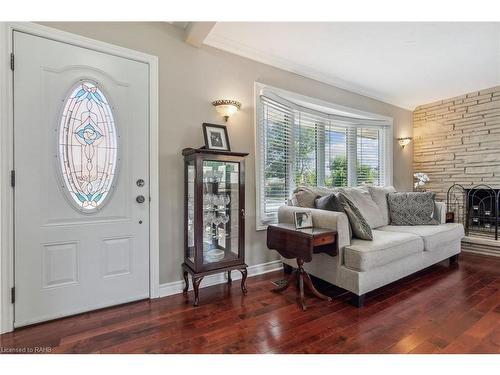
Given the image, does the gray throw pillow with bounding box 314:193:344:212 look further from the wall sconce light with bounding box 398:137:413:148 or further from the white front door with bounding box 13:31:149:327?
the wall sconce light with bounding box 398:137:413:148

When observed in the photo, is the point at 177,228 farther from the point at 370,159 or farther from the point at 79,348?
the point at 370,159

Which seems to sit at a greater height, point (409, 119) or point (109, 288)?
point (409, 119)

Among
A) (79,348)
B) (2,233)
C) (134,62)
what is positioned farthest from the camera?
(134,62)

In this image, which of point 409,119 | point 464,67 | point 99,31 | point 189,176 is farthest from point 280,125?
point 409,119

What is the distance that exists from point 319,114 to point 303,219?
2009 millimetres

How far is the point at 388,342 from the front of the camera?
1.71 m

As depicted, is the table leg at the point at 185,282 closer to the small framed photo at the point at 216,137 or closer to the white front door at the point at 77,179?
the white front door at the point at 77,179

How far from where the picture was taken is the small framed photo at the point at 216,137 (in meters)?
2.50

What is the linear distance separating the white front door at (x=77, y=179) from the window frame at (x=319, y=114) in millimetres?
1200

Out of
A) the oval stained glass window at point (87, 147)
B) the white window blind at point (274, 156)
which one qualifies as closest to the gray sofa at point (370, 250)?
the white window blind at point (274, 156)

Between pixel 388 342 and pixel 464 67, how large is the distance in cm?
353

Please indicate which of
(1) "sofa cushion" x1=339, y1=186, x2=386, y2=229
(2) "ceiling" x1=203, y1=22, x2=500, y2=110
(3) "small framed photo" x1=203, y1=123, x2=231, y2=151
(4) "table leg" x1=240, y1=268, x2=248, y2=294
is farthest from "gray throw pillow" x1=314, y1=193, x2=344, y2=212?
(2) "ceiling" x1=203, y1=22, x2=500, y2=110

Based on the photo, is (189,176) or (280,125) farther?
(280,125)
